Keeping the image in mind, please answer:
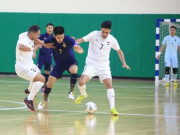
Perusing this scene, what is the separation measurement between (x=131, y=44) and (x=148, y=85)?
13.0ft

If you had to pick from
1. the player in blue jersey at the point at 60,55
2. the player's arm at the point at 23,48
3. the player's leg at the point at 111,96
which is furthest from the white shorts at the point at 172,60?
the player's arm at the point at 23,48

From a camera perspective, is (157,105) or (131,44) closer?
(157,105)

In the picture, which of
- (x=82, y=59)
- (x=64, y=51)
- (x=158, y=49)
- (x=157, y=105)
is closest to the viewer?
(x=64, y=51)

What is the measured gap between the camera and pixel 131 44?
28953mm

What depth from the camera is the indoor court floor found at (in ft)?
38.3

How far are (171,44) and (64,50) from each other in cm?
1172

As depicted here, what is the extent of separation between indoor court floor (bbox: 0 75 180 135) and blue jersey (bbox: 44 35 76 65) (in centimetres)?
→ 136

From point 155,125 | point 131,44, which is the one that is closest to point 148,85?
point 131,44

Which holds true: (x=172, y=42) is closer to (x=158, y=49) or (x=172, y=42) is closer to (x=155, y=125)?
(x=158, y=49)

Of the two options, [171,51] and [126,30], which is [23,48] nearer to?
[171,51]

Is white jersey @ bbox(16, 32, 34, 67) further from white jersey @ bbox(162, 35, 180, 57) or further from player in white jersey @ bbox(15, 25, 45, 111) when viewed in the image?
white jersey @ bbox(162, 35, 180, 57)

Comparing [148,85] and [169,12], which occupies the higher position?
[169,12]

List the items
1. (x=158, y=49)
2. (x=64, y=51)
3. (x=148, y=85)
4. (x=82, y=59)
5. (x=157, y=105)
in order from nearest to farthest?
(x=64, y=51)
(x=157, y=105)
(x=148, y=85)
(x=158, y=49)
(x=82, y=59)

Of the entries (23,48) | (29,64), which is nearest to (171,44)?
(29,64)
